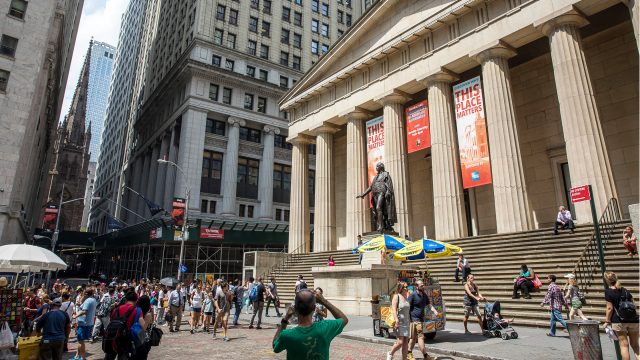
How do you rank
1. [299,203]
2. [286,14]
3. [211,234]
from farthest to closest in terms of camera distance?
[286,14]
[211,234]
[299,203]

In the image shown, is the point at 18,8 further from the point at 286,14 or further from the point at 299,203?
the point at 286,14

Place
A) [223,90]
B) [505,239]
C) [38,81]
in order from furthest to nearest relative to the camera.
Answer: [223,90], [38,81], [505,239]

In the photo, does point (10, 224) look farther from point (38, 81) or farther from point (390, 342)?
point (390, 342)

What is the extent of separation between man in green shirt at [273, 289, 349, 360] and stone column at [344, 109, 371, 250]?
25.4 m

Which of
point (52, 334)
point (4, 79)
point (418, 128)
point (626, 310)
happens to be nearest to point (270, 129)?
point (4, 79)

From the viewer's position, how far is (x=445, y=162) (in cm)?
2459

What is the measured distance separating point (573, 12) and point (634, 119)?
6.88 meters

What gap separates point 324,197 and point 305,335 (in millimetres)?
29817

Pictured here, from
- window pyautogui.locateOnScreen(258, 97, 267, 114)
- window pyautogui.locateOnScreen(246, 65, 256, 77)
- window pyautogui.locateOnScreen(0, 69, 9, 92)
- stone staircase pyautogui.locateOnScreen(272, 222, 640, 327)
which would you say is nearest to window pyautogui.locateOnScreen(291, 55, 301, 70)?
window pyautogui.locateOnScreen(246, 65, 256, 77)

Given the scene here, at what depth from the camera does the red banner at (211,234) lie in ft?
129

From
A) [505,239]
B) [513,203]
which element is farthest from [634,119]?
[505,239]

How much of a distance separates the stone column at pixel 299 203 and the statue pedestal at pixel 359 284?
1566cm

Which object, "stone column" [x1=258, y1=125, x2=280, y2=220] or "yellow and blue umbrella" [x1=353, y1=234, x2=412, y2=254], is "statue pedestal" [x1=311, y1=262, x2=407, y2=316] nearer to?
"yellow and blue umbrella" [x1=353, y1=234, x2=412, y2=254]

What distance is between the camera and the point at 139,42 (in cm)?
9469
